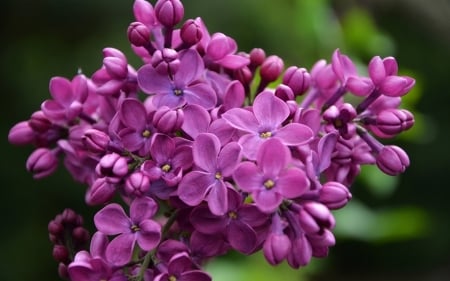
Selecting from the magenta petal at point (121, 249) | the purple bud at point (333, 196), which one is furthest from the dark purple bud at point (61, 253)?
the purple bud at point (333, 196)

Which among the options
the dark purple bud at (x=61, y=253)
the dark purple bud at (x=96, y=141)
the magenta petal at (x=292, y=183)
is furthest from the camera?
the dark purple bud at (x=61, y=253)

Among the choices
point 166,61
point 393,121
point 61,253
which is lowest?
point 61,253

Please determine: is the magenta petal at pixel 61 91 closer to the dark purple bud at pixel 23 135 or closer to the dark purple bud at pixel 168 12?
the dark purple bud at pixel 23 135

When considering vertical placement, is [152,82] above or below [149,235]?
above

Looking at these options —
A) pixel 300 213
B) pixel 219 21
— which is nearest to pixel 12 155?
pixel 219 21

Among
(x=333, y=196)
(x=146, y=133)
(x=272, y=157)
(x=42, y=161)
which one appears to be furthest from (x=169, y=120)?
(x=42, y=161)

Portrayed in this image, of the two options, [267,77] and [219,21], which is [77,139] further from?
[219,21]

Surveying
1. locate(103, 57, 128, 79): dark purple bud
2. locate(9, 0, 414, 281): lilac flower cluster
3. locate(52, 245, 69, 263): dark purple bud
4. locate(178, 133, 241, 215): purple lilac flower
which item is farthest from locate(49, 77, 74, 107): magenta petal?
locate(178, 133, 241, 215): purple lilac flower

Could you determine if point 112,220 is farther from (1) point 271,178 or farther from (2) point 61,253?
(1) point 271,178
